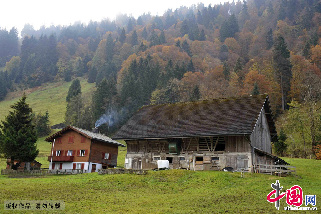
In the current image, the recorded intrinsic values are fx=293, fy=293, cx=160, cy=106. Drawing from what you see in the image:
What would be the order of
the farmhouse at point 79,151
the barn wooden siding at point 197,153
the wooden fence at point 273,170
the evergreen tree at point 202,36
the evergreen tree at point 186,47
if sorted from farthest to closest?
the evergreen tree at point 202,36 → the evergreen tree at point 186,47 → the farmhouse at point 79,151 → the barn wooden siding at point 197,153 → the wooden fence at point 273,170

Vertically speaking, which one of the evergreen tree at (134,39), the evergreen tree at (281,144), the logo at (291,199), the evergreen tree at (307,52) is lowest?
the logo at (291,199)

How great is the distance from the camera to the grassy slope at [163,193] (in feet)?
60.0

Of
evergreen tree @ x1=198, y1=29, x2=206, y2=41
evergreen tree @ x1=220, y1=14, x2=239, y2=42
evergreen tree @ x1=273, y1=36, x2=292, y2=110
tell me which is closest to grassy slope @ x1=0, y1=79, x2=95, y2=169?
evergreen tree @ x1=198, y1=29, x2=206, y2=41

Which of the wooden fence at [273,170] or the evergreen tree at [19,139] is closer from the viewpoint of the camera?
the wooden fence at [273,170]

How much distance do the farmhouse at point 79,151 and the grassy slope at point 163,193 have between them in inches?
723

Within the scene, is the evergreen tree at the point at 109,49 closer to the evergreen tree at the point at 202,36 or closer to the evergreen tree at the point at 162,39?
the evergreen tree at the point at 162,39

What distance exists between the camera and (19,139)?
1720 inches

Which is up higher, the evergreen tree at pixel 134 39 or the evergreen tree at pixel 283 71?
the evergreen tree at pixel 134 39

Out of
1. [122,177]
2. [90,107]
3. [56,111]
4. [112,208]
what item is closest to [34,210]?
[112,208]

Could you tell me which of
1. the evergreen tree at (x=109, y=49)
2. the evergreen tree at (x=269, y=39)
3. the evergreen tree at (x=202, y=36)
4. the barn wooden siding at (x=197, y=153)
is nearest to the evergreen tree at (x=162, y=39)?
the evergreen tree at (x=202, y=36)

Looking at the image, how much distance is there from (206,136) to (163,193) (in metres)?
12.3

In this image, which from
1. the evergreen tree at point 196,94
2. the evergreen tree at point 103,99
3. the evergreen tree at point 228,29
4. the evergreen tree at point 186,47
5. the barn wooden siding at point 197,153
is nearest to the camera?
the barn wooden siding at point 197,153

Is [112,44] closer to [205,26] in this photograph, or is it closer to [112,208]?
[205,26]

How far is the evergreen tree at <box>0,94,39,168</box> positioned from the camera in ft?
142
